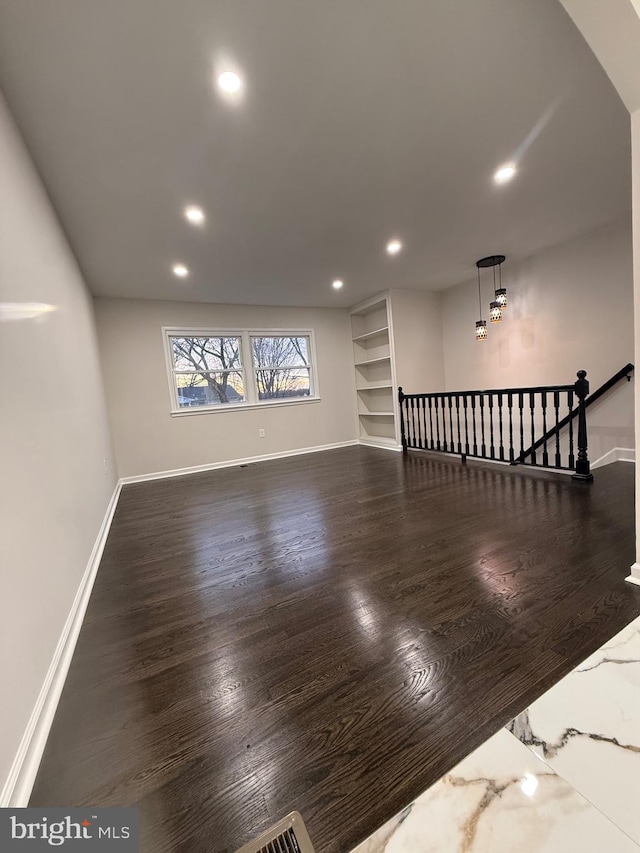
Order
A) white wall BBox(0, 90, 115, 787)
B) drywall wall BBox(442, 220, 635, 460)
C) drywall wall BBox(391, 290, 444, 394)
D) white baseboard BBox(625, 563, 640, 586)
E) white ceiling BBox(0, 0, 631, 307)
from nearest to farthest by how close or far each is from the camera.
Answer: white wall BBox(0, 90, 115, 787) → white ceiling BBox(0, 0, 631, 307) → white baseboard BBox(625, 563, 640, 586) → drywall wall BBox(442, 220, 635, 460) → drywall wall BBox(391, 290, 444, 394)

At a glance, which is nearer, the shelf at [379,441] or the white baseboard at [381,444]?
the white baseboard at [381,444]

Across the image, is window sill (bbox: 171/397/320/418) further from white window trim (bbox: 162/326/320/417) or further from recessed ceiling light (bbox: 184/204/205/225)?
recessed ceiling light (bbox: 184/204/205/225)

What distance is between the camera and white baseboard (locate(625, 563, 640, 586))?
1545 mm

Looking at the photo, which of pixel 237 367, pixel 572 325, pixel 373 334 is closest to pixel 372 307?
pixel 373 334

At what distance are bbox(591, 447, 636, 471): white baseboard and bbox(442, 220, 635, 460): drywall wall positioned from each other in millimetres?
53

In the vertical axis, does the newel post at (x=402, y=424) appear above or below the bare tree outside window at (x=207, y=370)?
below

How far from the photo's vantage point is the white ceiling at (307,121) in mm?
1401

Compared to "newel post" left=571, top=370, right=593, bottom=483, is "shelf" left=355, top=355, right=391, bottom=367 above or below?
above

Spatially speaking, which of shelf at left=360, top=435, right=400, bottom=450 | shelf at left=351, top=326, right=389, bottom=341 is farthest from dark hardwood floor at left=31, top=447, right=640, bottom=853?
shelf at left=351, top=326, right=389, bottom=341

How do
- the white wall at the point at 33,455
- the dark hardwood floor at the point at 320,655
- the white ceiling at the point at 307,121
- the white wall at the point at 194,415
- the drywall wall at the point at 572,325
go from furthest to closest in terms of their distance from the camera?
the white wall at the point at 194,415, the drywall wall at the point at 572,325, the white ceiling at the point at 307,121, the white wall at the point at 33,455, the dark hardwood floor at the point at 320,655

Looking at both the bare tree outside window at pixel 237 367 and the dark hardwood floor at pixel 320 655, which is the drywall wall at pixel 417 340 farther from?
the dark hardwood floor at pixel 320 655

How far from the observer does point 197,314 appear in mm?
5070

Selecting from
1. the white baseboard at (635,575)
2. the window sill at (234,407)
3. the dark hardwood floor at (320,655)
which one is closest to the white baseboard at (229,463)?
the window sill at (234,407)

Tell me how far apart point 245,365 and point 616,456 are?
16.5 feet
